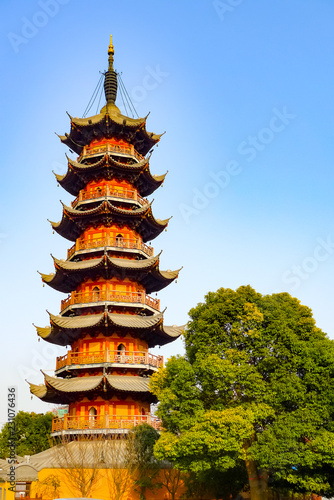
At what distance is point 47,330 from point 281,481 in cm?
1919

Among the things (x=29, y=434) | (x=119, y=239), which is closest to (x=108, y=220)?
(x=119, y=239)

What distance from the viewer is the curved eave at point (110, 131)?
36.5 metres

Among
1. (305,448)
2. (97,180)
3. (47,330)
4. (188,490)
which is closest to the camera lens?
(305,448)

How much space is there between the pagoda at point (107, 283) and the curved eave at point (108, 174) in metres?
0.08

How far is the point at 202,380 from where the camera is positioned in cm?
2180

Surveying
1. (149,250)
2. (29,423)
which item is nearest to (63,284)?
(149,250)

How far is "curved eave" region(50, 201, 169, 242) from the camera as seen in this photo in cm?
3325

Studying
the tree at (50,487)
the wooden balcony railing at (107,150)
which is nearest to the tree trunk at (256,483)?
the tree at (50,487)

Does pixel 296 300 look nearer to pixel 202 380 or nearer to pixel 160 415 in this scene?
pixel 202 380

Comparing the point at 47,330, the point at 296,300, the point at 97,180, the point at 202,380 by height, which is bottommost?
the point at 202,380

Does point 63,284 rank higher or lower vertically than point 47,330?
higher

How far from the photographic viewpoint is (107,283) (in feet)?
105

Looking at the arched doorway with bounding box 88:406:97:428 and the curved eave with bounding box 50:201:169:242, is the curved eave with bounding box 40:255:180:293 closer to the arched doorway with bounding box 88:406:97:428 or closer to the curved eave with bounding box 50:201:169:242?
the curved eave with bounding box 50:201:169:242

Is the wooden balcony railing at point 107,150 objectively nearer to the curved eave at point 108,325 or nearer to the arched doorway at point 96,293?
the arched doorway at point 96,293
